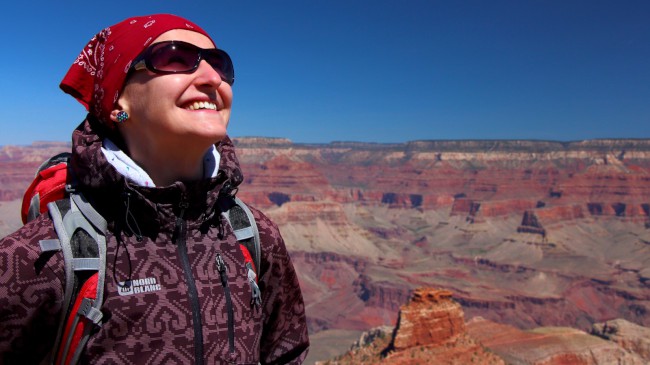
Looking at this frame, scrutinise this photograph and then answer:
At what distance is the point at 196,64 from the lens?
2379 millimetres

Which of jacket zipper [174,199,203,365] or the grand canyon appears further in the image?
the grand canyon

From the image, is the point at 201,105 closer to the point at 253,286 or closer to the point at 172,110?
the point at 172,110

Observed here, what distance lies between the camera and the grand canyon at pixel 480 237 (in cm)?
8231

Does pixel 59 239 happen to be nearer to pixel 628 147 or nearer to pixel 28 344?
pixel 28 344

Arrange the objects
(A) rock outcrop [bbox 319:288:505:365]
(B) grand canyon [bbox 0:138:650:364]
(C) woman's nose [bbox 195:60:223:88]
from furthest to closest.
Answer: (B) grand canyon [bbox 0:138:650:364], (A) rock outcrop [bbox 319:288:505:365], (C) woman's nose [bbox 195:60:223:88]

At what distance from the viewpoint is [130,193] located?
7.47 ft

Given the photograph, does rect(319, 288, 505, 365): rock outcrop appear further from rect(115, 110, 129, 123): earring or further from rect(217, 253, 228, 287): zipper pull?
rect(115, 110, 129, 123): earring

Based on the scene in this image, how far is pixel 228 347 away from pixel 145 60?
1222 millimetres

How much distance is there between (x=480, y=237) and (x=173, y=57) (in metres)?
141

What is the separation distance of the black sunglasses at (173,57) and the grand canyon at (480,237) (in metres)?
27.7

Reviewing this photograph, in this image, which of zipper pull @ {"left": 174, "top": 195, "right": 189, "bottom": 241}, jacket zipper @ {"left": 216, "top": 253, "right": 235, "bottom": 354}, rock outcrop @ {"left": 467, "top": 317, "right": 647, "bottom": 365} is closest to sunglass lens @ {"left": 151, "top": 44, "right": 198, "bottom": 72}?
zipper pull @ {"left": 174, "top": 195, "right": 189, "bottom": 241}

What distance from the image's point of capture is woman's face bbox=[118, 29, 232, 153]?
7.50 ft

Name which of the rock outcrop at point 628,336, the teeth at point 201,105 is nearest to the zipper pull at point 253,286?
the teeth at point 201,105

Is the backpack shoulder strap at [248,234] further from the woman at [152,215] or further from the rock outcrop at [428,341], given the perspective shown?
the rock outcrop at [428,341]
